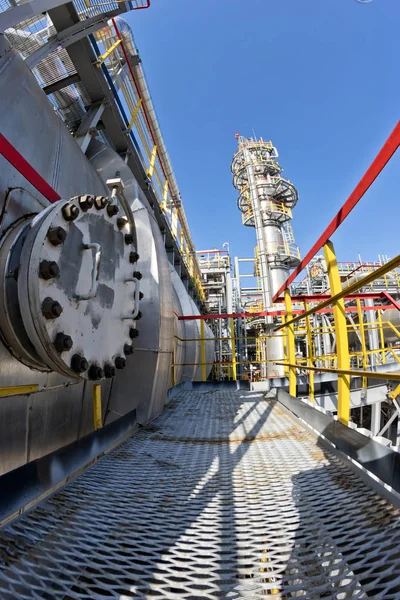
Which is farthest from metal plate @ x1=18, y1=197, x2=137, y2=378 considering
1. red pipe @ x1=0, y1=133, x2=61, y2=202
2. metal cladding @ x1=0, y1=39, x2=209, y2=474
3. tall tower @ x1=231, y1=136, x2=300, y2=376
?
tall tower @ x1=231, y1=136, x2=300, y2=376

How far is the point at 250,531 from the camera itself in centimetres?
102

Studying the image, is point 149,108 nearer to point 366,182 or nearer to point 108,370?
point 366,182

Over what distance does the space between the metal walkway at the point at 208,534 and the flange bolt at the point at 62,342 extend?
0.55 meters

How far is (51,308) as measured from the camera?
123cm

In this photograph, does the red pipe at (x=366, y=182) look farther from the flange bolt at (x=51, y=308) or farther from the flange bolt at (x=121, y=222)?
the flange bolt at (x=51, y=308)

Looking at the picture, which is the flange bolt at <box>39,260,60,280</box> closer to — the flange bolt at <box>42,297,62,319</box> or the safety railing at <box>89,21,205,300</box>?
the flange bolt at <box>42,297,62,319</box>

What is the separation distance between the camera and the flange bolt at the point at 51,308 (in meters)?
1.23

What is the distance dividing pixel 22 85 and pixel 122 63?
3.54m

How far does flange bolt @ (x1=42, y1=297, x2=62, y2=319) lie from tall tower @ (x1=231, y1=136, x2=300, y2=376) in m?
11.4

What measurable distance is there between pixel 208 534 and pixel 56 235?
122cm

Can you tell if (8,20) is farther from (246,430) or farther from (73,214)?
(246,430)

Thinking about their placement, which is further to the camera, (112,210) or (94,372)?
(112,210)

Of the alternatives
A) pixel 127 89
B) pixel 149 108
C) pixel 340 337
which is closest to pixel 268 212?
pixel 149 108

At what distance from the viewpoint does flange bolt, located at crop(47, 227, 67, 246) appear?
50.8 inches
